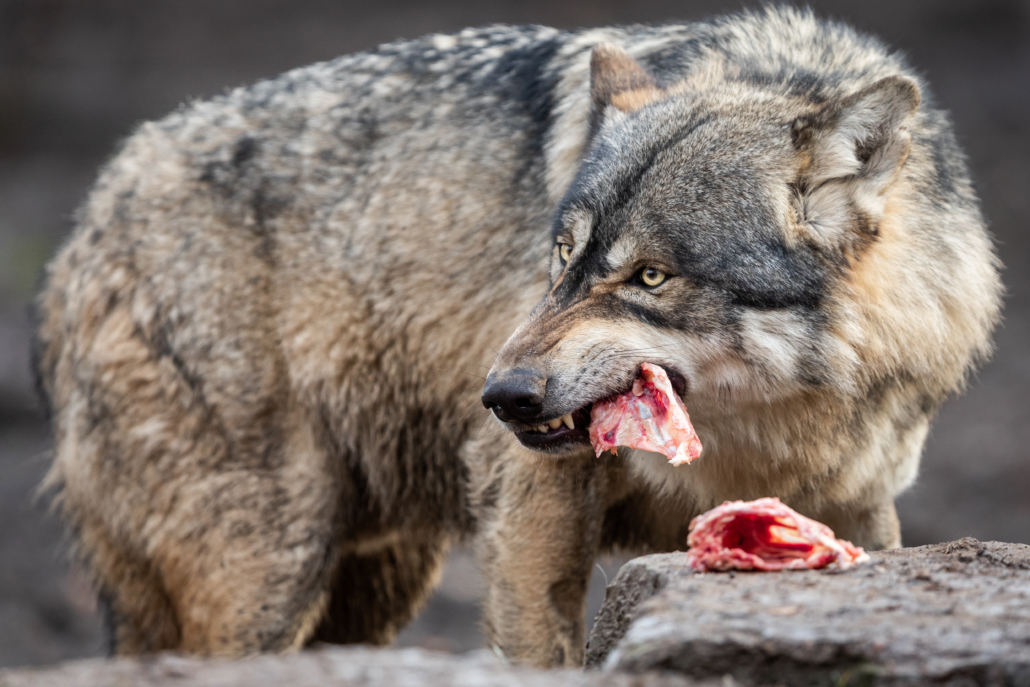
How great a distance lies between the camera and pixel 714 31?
3992 mm

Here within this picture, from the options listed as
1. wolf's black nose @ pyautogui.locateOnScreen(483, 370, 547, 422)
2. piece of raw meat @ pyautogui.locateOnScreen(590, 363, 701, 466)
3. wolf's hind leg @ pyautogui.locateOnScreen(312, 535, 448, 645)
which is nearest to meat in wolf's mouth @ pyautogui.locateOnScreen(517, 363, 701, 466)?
piece of raw meat @ pyautogui.locateOnScreen(590, 363, 701, 466)

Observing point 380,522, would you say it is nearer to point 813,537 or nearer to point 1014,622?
point 813,537

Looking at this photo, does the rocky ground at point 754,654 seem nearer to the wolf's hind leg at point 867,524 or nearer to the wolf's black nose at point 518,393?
the wolf's black nose at point 518,393

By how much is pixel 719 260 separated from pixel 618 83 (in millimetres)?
920

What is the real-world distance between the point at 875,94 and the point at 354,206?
221cm

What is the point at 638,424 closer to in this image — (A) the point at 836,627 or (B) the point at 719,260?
(B) the point at 719,260

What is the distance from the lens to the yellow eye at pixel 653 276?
3.07 m

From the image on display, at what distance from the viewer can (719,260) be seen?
9.99ft

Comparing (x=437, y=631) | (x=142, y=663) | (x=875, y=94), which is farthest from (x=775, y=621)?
(x=437, y=631)

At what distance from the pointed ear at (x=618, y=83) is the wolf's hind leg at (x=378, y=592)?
99.8 inches

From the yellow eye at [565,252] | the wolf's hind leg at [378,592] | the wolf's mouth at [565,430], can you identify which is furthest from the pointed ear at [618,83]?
the wolf's hind leg at [378,592]

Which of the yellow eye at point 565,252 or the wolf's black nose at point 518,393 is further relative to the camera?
the yellow eye at point 565,252

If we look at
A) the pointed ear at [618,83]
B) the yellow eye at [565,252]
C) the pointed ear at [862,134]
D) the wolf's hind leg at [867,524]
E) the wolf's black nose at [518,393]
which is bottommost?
the wolf's hind leg at [867,524]

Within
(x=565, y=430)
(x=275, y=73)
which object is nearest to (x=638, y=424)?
(x=565, y=430)
